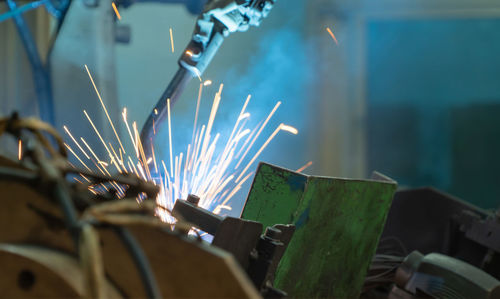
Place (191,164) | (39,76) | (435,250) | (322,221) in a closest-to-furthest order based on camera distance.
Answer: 1. (322,221)
2. (435,250)
3. (191,164)
4. (39,76)

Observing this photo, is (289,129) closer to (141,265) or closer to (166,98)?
(166,98)

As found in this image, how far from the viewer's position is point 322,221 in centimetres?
146

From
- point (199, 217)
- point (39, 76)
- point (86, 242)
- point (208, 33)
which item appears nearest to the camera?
point (86, 242)

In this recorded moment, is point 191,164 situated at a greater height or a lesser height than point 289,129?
lesser

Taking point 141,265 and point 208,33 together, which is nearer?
point 141,265

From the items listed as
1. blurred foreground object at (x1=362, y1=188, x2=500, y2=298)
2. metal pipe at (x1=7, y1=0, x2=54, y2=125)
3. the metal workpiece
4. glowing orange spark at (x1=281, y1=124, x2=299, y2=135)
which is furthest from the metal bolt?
glowing orange spark at (x1=281, y1=124, x2=299, y2=135)

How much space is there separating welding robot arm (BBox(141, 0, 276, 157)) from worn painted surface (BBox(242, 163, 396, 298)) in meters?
0.76

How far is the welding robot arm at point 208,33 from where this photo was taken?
1.97 metres

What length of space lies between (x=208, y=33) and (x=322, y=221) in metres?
1.00

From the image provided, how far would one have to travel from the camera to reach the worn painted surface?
142cm

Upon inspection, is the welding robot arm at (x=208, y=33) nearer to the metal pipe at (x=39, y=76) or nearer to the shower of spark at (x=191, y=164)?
the shower of spark at (x=191, y=164)

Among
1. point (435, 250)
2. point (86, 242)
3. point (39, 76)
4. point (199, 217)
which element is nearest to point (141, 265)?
point (86, 242)

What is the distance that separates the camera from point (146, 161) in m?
2.18

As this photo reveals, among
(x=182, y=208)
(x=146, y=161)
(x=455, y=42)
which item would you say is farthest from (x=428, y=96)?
(x=182, y=208)
